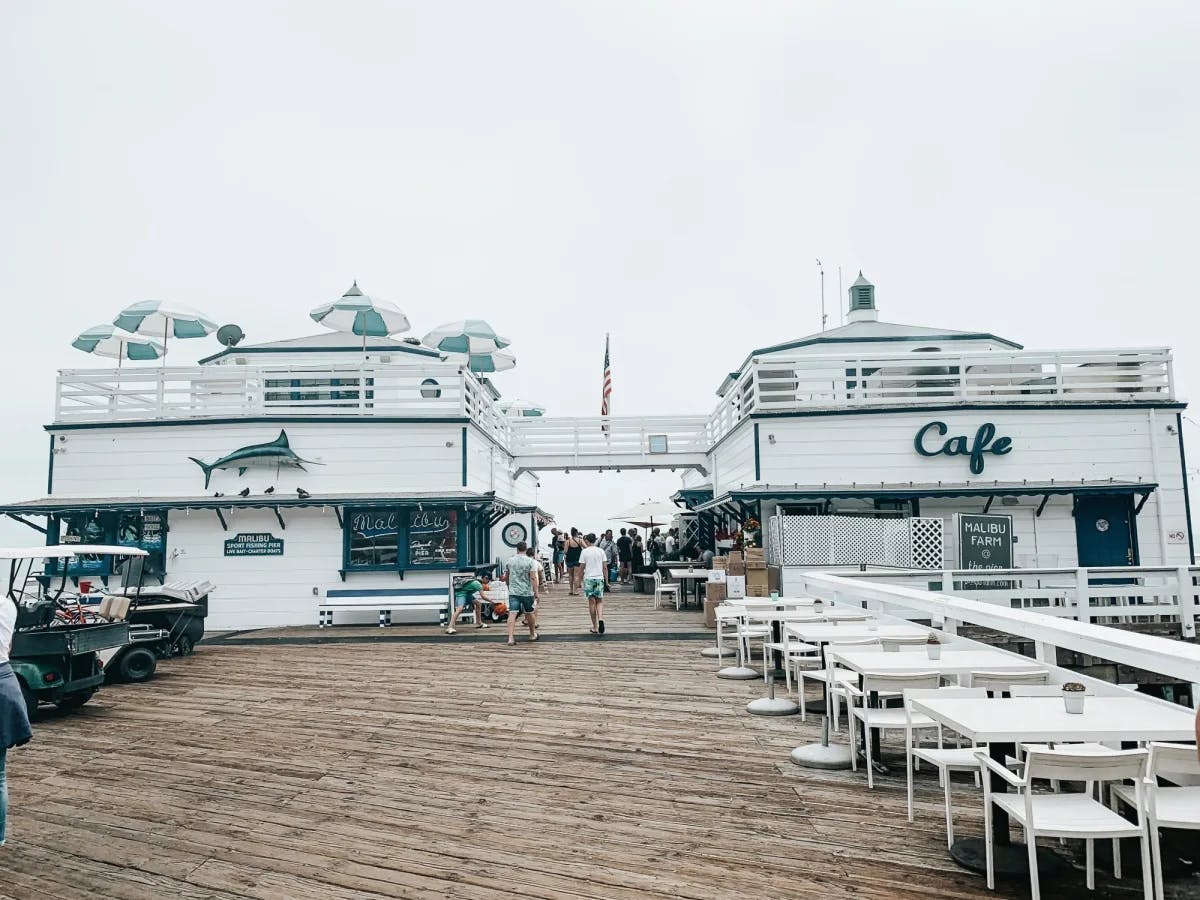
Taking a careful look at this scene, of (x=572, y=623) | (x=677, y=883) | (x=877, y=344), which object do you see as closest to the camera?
(x=677, y=883)

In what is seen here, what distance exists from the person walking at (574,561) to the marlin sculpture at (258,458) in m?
9.95

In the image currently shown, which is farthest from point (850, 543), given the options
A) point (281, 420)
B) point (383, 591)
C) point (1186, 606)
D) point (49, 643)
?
point (49, 643)

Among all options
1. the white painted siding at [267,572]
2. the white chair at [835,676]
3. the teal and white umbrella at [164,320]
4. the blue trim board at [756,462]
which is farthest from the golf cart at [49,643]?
the blue trim board at [756,462]

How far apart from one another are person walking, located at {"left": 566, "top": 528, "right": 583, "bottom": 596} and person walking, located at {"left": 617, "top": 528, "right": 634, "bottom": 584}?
288cm

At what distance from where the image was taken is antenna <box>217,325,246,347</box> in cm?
2353

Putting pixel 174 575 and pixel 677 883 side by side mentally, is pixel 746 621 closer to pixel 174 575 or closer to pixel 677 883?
pixel 677 883

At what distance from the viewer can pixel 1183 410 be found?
17.9m

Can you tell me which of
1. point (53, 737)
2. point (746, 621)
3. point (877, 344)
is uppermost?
point (877, 344)

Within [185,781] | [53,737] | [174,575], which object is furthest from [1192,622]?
[174,575]

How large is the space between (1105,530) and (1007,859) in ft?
51.7

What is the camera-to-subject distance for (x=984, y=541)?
1594 centimetres

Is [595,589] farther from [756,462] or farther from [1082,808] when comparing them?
[1082,808]

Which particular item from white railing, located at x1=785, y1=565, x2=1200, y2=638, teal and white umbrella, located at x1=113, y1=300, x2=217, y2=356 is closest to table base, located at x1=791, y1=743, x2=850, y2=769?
white railing, located at x1=785, y1=565, x2=1200, y2=638

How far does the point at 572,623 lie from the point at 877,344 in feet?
44.2
